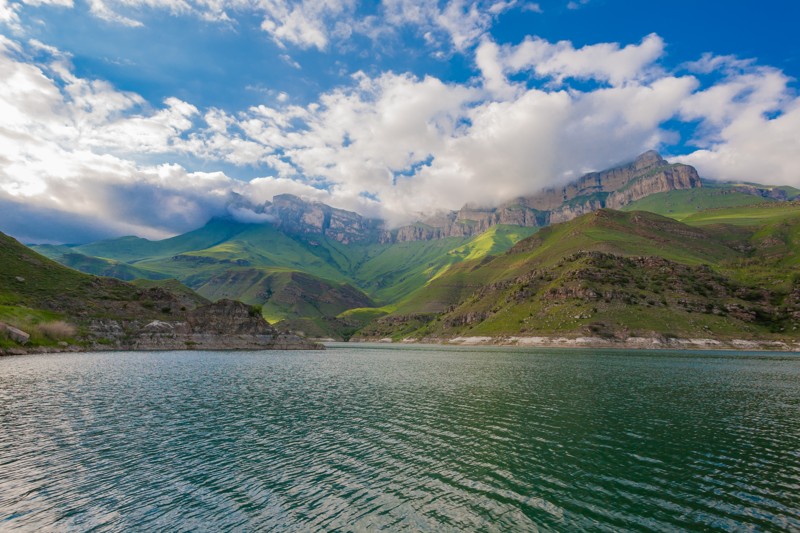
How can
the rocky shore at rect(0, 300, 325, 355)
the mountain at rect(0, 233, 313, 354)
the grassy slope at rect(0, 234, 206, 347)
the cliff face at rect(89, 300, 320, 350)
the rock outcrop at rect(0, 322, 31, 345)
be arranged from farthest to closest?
the cliff face at rect(89, 300, 320, 350) → the rocky shore at rect(0, 300, 325, 355) → the grassy slope at rect(0, 234, 206, 347) → the mountain at rect(0, 233, 313, 354) → the rock outcrop at rect(0, 322, 31, 345)

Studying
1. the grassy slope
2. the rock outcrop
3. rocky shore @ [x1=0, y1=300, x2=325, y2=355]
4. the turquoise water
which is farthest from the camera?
rocky shore @ [x1=0, y1=300, x2=325, y2=355]

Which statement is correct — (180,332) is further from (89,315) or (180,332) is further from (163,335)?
(89,315)

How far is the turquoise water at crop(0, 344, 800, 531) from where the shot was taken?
20680 millimetres

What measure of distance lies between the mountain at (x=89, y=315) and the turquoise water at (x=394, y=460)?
269ft

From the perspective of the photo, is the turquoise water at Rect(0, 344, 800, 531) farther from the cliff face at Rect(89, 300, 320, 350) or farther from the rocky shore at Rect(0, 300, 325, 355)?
the cliff face at Rect(89, 300, 320, 350)

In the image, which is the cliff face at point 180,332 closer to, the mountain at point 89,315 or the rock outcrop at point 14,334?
the mountain at point 89,315

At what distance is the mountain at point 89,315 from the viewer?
121m

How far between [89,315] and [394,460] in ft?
542

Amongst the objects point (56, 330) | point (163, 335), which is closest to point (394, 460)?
point (56, 330)

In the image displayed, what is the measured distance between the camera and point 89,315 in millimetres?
145750

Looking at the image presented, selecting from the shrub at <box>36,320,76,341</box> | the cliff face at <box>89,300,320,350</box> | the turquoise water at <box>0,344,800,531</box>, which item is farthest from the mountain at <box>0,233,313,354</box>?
the turquoise water at <box>0,344,800,531</box>

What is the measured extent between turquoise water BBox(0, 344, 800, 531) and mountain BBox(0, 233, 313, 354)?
269 feet

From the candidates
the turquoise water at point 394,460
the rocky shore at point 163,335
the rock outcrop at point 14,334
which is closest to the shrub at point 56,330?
the rocky shore at point 163,335

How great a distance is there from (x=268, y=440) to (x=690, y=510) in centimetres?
3149
